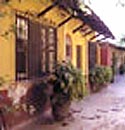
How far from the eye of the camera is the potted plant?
10070mm

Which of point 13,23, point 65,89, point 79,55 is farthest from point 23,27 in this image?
point 79,55

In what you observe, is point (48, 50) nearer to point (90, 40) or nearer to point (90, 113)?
point (90, 113)

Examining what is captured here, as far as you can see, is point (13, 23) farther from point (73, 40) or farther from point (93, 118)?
point (73, 40)

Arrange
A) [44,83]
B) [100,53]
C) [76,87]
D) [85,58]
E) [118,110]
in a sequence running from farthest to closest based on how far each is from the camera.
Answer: [100,53] < [85,58] < [118,110] < [44,83] < [76,87]

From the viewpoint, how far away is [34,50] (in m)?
10.5

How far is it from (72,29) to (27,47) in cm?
597

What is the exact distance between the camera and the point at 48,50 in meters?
11.6

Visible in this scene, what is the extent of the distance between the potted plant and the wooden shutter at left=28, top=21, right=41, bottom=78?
1.94 feet

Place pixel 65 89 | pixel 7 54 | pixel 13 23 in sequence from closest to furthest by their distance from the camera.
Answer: pixel 13 23
pixel 7 54
pixel 65 89

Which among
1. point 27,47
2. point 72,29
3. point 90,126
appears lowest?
point 90,126

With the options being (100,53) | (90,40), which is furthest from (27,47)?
(100,53)

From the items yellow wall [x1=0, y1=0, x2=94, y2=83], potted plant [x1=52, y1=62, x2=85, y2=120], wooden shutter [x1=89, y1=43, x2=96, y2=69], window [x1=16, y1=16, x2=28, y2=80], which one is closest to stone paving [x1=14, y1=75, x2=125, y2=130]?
potted plant [x1=52, y1=62, x2=85, y2=120]

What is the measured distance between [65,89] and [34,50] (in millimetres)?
1367

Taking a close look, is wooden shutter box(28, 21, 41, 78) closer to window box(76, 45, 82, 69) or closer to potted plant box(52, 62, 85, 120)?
potted plant box(52, 62, 85, 120)
